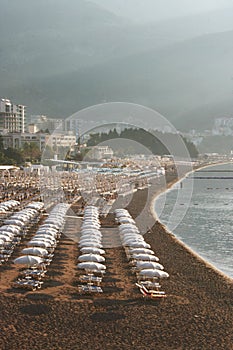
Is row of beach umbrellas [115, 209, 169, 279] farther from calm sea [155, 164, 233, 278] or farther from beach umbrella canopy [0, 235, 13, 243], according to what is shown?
beach umbrella canopy [0, 235, 13, 243]

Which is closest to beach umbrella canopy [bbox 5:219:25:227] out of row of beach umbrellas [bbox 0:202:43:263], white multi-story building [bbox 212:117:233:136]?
row of beach umbrellas [bbox 0:202:43:263]

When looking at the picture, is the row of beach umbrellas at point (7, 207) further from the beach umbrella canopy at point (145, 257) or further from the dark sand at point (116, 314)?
the beach umbrella canopy at point (145, 257)

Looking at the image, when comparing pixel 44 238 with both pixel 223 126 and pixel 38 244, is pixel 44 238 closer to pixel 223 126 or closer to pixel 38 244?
pixel 38 244

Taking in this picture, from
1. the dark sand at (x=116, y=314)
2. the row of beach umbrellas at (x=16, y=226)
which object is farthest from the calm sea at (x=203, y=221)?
the row of beach umbrellas at (x=16, y=226)

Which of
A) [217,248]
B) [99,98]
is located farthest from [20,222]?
[99,98]

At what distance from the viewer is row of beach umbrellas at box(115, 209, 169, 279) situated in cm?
957

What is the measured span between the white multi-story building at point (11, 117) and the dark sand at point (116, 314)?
195 ft

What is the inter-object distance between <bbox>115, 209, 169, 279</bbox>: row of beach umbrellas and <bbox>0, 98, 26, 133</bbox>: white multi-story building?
5683cm

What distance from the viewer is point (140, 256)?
1058cm

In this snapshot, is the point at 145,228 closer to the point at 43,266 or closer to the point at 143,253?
the point at 143,253

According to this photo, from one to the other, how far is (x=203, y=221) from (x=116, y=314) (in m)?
14.2

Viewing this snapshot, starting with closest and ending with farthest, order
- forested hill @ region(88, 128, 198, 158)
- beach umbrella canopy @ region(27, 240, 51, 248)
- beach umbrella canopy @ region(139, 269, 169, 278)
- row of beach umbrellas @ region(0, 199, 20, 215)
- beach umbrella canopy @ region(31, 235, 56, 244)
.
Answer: beach umbrella canopy @ region(139, 269, 169, 278) < beach umbrella canopy @ region(27, 240, 51, 248) < beach umbrella canopy @ region(31, 235, 56, 244) < row of beach umbrellas @ region(0, 199, 20, 215) < forested hill @ region(88, 128, 198, 158)

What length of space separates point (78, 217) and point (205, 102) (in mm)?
184661

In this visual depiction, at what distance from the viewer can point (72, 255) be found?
12.0 metres
